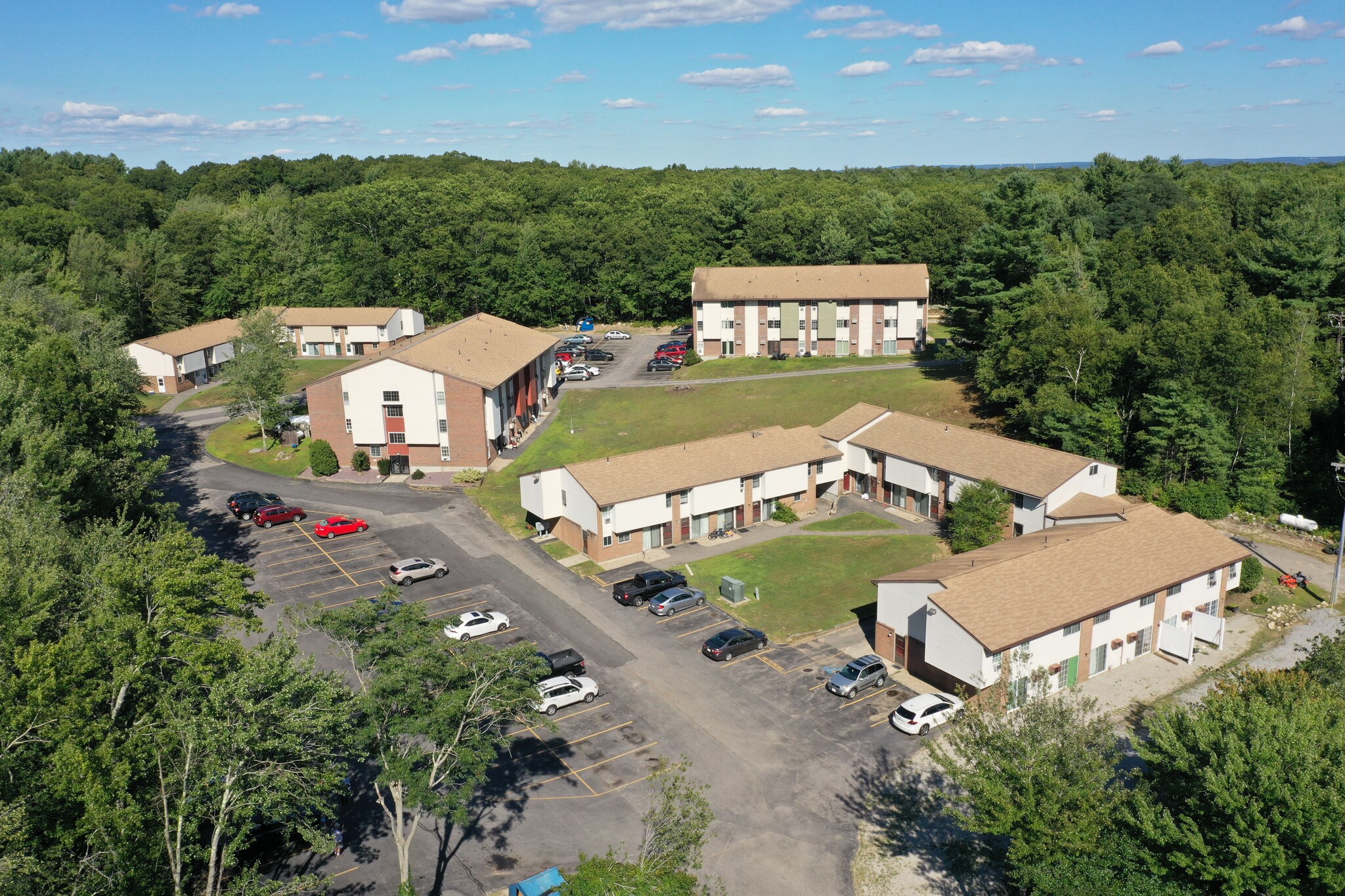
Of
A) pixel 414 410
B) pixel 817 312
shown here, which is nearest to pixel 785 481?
pixel 414 410

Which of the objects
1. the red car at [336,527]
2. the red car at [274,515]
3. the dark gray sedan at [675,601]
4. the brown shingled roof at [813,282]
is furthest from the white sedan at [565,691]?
the brown shingled roof at [813,282]

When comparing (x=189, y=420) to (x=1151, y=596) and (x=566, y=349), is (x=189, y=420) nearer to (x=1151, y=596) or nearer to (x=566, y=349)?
(x=566, y=349)

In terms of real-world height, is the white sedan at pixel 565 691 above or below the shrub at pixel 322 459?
below

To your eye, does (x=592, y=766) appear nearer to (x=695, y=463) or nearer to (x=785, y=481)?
(x=695, y=463)

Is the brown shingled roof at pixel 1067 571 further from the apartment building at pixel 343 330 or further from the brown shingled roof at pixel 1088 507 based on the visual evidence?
the apartment building at pixel 343 330

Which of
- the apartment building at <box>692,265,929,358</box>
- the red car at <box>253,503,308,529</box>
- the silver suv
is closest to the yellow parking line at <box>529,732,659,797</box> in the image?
the silver suv
